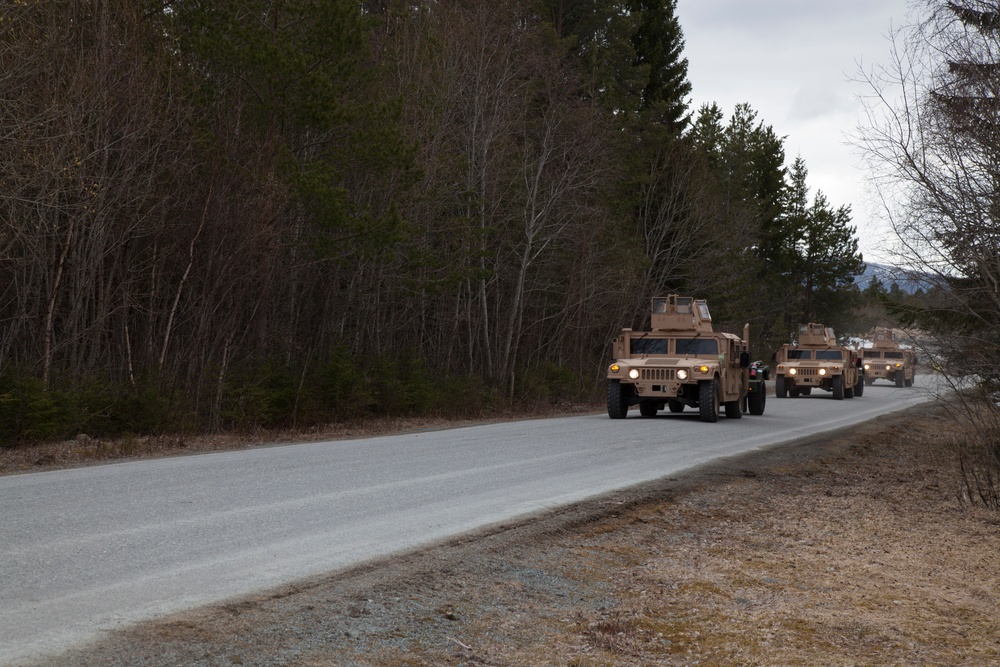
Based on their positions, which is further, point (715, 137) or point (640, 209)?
point (715, 137)

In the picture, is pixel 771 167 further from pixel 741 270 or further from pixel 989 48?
pixel 989 48

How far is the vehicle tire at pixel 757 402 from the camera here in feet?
91.0

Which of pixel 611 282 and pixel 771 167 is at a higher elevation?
pixel 771 167

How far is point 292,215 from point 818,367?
26.6 metres

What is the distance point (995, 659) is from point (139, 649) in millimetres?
4485

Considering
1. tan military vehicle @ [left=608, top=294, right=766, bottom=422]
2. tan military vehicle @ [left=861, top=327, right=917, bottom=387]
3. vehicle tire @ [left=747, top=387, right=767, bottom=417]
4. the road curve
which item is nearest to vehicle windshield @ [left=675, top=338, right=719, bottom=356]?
tan military vehicle @ [left=608, top=294, right=766, bottom=422]

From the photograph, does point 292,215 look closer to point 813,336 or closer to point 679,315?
point 679,315

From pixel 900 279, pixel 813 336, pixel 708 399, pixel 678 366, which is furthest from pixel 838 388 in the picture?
pixel 900 279

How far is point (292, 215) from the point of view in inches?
850

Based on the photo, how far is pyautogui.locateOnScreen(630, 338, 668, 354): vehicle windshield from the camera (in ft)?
79.3

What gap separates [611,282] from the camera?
35.2 m

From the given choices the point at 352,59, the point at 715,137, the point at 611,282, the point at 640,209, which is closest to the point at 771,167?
the point at 715,137

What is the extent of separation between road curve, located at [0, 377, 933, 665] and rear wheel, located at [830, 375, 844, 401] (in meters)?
25.2

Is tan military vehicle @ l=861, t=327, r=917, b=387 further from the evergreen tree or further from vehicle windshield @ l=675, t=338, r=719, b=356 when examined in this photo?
vehicle windshield @ l=675, t=338, r=719, b=356
